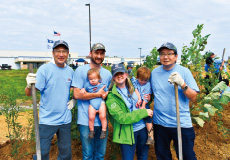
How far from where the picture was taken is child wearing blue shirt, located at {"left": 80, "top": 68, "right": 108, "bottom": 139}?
2535mm

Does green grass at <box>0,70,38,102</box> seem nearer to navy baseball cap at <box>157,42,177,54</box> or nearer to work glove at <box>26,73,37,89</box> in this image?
work glove at <box>26,73,37,89</box>

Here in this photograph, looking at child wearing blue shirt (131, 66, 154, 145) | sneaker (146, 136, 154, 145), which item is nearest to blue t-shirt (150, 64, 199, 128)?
child wearing blue shirt (131, 66, 154, 145)

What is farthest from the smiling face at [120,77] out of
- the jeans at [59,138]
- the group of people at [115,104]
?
the jeans at [59,138]

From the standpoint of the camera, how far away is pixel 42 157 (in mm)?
2584

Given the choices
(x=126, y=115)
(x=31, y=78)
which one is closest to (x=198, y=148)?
(x=126, y=115)

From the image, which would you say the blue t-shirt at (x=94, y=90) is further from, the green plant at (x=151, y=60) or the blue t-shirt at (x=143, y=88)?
the green plant at (x=151, y=60)

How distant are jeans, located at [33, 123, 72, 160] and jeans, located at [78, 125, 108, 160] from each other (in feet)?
0.81

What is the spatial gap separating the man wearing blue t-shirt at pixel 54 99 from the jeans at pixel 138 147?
0.93 metres

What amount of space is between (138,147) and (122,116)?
618 millimetres

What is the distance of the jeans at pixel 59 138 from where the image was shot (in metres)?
2.54

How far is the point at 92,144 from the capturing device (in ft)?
8.77

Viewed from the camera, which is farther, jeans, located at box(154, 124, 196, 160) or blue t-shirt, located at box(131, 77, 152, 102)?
blue t-shirt, located at box(131, 77, 152, 102)

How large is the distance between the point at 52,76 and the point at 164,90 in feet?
5.42

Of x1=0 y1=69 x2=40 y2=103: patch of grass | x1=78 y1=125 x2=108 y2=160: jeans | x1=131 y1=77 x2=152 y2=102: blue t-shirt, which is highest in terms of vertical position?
x1=131 y1=77 x2=152 y2=102: blue t-shirt
